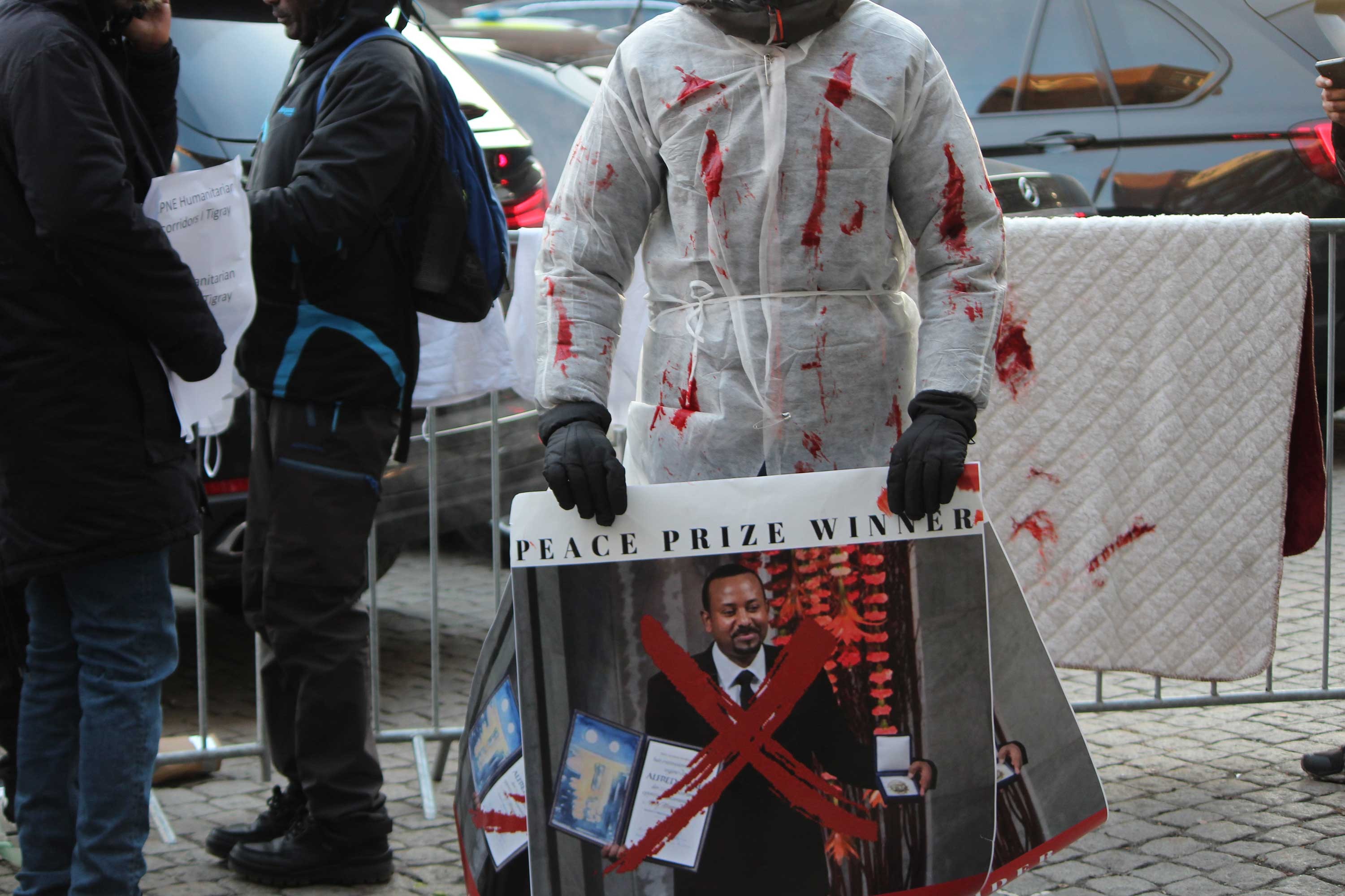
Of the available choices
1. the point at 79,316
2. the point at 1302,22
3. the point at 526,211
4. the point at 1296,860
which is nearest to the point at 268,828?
the point at 79,316

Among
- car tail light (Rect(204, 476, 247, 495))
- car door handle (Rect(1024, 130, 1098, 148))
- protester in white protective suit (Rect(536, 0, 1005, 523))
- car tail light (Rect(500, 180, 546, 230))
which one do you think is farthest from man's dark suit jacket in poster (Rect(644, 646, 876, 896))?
car door handle (Rect(1024, 130, 1098, 148))

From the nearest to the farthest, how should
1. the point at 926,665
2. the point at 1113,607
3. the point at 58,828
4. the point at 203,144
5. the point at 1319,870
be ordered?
the point at 926,665 → the point at 58,828 → the point at 1319,870 → the point at 1113,607 → the point at 203,144

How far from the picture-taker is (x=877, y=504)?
89.6 inches

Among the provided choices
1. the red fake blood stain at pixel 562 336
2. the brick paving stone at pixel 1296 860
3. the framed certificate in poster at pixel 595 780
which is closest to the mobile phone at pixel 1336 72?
the brick paving stone at pixel 1296 860

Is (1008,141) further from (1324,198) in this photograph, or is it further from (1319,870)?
(1319,870)

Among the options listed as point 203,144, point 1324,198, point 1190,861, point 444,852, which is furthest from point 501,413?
point 1324,198

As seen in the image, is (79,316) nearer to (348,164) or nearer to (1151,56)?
(348,164)

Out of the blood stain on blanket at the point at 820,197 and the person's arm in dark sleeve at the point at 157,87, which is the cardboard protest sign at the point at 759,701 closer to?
the blood stain on blanket at the point at 820,197

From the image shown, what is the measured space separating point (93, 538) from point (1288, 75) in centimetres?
561

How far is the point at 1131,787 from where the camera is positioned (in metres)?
4.10

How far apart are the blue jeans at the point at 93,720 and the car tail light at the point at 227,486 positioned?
1.67 metres

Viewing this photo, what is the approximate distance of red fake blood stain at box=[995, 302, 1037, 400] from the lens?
4.00m

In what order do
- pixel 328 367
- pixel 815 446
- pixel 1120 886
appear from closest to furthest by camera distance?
pixel 815 446, pixel 328 367, pixel 1120 886

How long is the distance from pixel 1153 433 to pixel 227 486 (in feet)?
8.78
